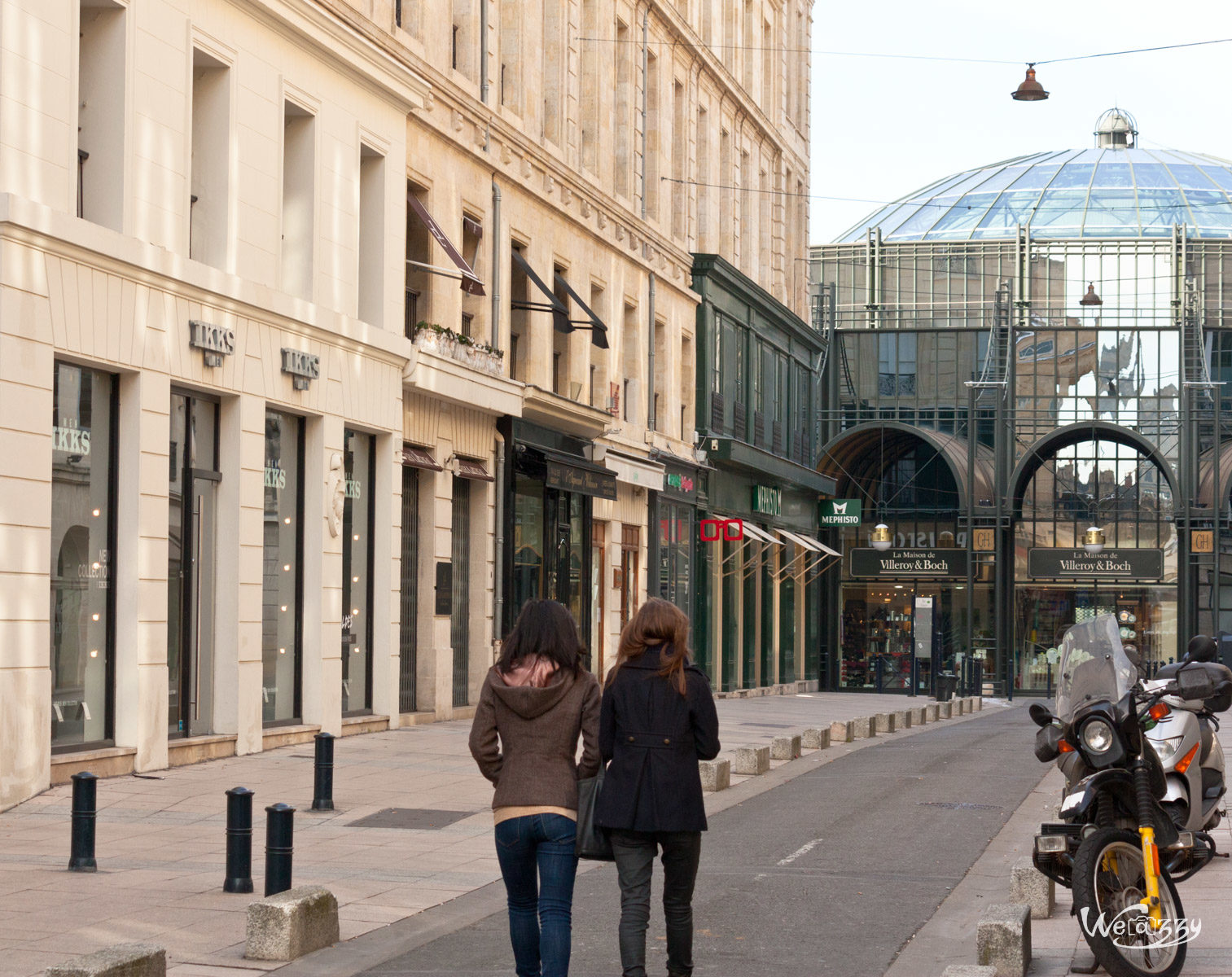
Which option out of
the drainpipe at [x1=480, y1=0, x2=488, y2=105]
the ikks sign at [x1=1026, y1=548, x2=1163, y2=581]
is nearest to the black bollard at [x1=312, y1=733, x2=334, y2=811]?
the drainpipe at [x1=480, y1=0, x2=488, y2=105]

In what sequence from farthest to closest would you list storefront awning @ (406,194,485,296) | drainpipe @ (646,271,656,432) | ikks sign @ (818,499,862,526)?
ikks sign @ (818,499,862,526), drainpipe @ (646,271,656,432), storefront awning @ (406,194,485,296)

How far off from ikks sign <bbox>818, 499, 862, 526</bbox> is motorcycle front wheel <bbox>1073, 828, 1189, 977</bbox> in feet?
129

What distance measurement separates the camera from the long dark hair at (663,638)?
744cm

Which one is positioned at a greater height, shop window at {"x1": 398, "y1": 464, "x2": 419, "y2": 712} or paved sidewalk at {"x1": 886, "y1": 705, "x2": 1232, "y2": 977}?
shop window at {"x1": 398, "y1": 464, "x2": 419, "y2": 712}

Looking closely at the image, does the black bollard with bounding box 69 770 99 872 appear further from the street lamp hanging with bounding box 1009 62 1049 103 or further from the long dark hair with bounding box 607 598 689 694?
the street lamp hanging with bounding box 1009 62 1049 103

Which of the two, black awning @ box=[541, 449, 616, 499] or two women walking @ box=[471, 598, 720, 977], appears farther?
black awning @ box=[541, 449, 616, 499]

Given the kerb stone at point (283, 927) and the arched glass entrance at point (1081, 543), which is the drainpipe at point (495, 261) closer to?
the kerb stone at point (283, 927)

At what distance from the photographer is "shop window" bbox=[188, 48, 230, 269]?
17938mm

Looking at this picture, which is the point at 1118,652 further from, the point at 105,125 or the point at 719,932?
the point at 105,125

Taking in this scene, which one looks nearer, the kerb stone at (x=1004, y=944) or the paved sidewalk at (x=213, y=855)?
the kerb stone at (x=1004, y=944)

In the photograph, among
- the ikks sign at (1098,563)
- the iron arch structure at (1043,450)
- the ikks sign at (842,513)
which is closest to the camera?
the ikks sign at (842,513)

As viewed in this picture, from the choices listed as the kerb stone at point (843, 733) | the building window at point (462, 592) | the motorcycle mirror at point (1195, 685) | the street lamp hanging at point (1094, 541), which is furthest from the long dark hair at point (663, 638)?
the street lamp hanging at point (1094, 541)

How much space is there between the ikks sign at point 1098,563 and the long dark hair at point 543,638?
44928mm

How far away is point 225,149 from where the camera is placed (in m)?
18.1
